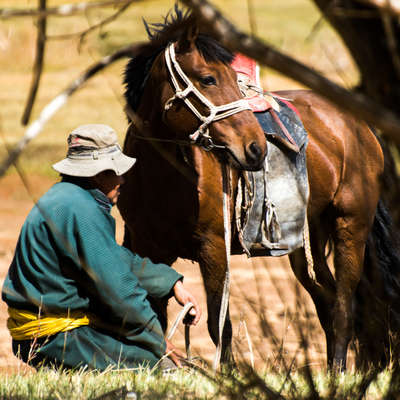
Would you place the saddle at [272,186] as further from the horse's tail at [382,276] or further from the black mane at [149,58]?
the horse's tail at [382,276]

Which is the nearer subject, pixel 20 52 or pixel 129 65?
pixel 129 65

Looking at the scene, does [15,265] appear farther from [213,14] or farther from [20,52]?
[20,52]

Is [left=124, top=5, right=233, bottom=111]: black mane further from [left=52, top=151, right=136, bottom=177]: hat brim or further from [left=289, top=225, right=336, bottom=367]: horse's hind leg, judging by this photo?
[left=289, top=225, right=336, bottom=367]: horse's hind leg

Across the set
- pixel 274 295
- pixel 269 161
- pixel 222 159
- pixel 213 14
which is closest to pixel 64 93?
pixel 213 14

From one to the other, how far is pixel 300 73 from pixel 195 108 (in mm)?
2771

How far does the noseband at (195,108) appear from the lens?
14.1ft

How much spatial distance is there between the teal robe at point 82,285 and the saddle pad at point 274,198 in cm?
115

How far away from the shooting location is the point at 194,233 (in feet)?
15.3

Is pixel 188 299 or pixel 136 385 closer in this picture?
pixel 136 385

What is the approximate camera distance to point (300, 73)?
63.8 inches

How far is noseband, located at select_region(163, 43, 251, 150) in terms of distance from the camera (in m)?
4.29

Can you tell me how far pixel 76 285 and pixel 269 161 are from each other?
6.08 feet

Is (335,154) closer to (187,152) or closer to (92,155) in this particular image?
(187,152)

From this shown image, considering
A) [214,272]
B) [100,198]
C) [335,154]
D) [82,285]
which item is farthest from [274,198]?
[82,285]
